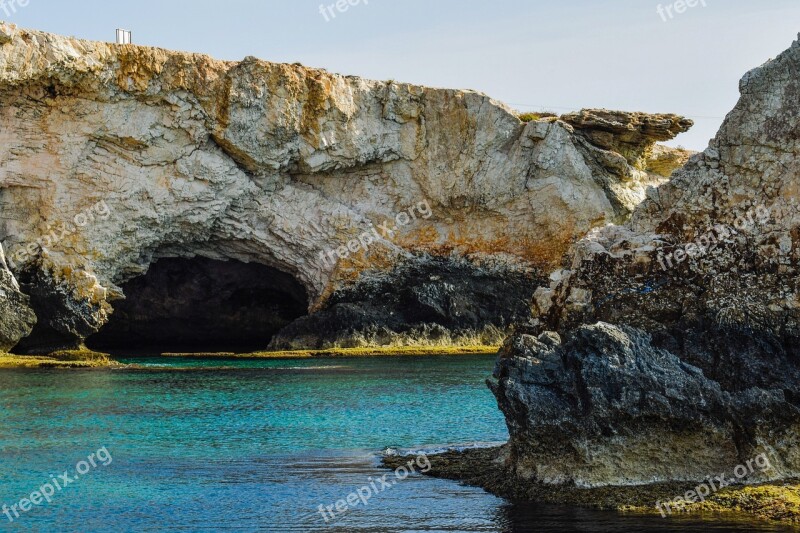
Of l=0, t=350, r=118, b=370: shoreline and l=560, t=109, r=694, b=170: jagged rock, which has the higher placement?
Result: l=560, t=109, r=694, b=170: jagged rock

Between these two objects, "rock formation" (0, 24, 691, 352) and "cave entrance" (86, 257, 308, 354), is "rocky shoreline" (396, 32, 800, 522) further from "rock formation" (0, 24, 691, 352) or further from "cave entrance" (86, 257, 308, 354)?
"cave entrance" (86, 257, 308, 354)

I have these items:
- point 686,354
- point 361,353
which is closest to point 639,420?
point 686,354

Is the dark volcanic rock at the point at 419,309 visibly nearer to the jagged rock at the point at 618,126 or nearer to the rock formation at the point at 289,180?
the rock formation at the point at 289,180

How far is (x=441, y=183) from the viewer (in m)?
47.0

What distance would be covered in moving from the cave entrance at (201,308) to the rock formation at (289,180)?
845 mm

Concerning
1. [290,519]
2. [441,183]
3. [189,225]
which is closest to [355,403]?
[290,519]

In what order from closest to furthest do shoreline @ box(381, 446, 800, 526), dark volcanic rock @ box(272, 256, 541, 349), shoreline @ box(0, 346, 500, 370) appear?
shoreline @ box(381, 446, 800, 526)
shoreline @ box(0, 346, 500, 370)
dark volcanic rock @ box(272, 256, 541, 349)

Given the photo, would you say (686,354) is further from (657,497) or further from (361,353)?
(361,353)

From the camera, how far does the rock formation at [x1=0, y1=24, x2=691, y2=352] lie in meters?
39.7

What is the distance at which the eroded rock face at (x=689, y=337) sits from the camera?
554 inches

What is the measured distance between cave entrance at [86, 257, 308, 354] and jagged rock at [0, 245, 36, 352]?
8.90m

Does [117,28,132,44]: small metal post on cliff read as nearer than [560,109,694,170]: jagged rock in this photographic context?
Yes

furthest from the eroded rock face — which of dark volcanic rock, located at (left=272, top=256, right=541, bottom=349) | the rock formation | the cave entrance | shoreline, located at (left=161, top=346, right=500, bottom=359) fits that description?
the cave entrance

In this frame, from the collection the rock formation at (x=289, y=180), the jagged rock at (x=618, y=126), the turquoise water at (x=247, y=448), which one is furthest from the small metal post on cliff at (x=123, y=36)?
the jagged rock at (x=618, y=126)
